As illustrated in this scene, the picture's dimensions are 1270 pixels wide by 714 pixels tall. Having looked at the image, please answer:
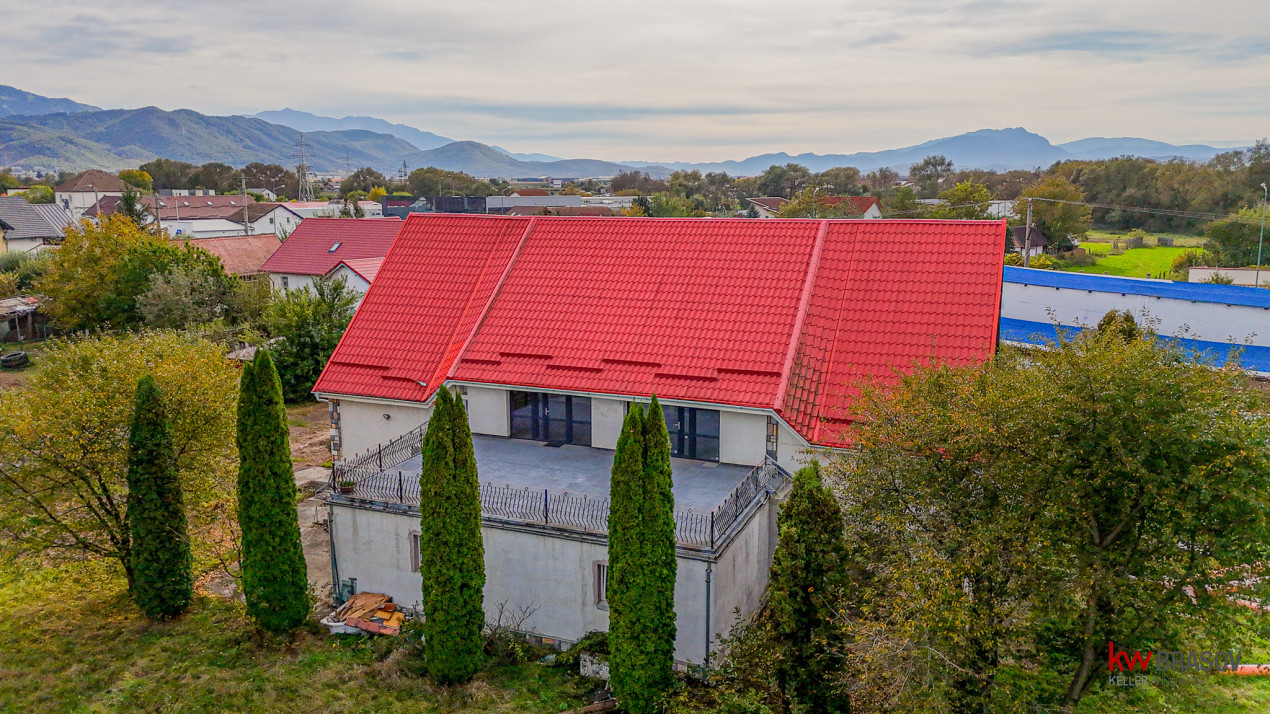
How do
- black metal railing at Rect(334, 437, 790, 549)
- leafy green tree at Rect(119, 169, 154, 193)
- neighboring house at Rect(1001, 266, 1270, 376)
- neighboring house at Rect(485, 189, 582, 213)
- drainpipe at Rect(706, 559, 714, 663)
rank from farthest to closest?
leafy green tree at Rect(119, 169, 154, 193)
neighboring house at Rect(485, 189, 582, 213)
neighboring house at Rect(1001, 266, 1270, 376)
black metal railing at Rect(334, 437, 790, 549)
drainpipe at Rect(706, 559, 714, 663)

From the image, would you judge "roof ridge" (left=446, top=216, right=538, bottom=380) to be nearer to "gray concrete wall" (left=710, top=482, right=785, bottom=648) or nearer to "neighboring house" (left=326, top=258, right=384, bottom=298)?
"gray concrete wall" (left=710, top=482, right=785, bottom=648)

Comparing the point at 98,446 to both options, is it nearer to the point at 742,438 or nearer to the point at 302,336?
the point at 742,438

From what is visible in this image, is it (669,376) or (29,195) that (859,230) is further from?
(29,195)

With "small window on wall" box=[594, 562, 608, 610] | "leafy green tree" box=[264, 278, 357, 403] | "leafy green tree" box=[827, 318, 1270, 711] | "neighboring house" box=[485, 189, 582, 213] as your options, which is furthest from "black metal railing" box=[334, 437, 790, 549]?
"neighboring house" box=[485, 189, 582, 213]

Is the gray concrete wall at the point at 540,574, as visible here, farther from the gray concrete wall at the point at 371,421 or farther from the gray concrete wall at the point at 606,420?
the gray concrete wall at the point at 606,420

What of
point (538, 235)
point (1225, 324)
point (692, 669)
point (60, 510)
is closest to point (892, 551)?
point (692, 669)
